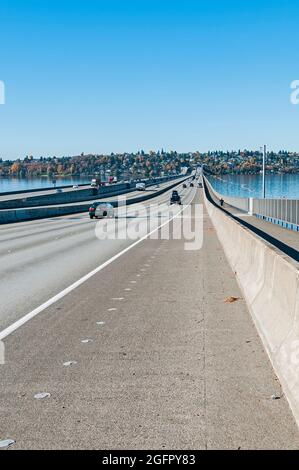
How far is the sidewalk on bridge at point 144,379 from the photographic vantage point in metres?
5.06

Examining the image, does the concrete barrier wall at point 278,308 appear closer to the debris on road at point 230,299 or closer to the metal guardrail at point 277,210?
the debris on road at point 230,299

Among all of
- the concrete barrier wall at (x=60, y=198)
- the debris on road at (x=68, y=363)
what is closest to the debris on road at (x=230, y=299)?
the debris on road at (x=68, y=363)

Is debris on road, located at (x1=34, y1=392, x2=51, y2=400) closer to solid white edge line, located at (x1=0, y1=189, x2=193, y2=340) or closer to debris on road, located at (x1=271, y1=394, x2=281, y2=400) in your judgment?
debris on road, located at (x1=271, y1=394, x2=281, y2=400)

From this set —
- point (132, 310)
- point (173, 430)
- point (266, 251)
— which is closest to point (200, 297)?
point (132, 310)

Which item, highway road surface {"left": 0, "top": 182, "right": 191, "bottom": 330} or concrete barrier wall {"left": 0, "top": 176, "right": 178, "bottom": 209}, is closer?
highway road surface {"left": 0, "top": 182, "right": 191, "bottom": 330}

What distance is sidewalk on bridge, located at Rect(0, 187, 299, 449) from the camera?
5062 mm

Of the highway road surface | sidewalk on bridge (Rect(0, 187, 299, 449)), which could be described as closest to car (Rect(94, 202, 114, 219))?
the highway road surface

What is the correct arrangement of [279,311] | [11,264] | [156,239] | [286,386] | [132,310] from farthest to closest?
[156,239], [11,264], [132,310], [279,311], [286,386]

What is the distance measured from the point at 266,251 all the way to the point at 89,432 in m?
4.91

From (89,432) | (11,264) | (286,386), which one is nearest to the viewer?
(89,432)

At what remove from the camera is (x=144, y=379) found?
261 inches

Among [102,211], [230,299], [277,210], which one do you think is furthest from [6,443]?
[102,211]
